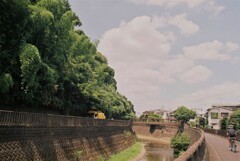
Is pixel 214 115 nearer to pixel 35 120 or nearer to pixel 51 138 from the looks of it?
pixel 51 138

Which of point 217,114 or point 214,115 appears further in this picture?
point 214,115

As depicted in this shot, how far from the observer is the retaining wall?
18.3 metres

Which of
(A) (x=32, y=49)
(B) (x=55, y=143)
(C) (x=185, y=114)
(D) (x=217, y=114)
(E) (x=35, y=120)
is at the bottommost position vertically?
(B) (x=55, y=143)

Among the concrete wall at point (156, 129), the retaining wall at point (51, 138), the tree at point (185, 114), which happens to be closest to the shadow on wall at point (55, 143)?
the retaining wall at point (51, 138)

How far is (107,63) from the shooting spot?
84.2 m

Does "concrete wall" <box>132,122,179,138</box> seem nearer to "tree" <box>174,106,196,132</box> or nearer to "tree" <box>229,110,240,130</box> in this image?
"tree" <box>229,110,240,130</box>

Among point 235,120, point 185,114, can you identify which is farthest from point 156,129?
point 235,120

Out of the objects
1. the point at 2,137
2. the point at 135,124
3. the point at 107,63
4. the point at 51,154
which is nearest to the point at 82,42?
the point at 51,154

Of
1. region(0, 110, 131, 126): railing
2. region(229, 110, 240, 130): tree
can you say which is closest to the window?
region(229, 110, 240, 130): tree

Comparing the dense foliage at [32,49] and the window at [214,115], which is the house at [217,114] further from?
the dense foliage at [32,49]

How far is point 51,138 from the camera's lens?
24.2 m

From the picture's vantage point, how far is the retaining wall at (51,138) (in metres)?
18.3

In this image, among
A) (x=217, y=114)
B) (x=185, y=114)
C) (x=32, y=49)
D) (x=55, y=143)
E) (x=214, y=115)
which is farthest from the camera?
(x=185, y=114)

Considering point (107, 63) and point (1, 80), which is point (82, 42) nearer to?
point (1, 80)
